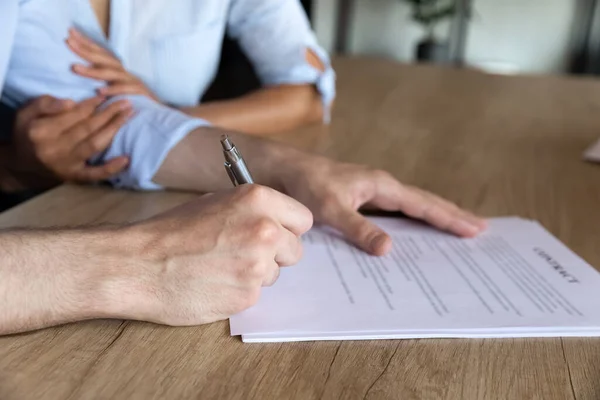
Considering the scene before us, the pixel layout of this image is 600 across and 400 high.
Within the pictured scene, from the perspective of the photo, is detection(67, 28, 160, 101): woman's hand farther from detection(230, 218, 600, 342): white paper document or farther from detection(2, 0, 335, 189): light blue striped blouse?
detection(230, 218, 600, 342): white paper document

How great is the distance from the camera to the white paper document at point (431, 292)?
535mm

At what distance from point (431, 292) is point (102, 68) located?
58cm

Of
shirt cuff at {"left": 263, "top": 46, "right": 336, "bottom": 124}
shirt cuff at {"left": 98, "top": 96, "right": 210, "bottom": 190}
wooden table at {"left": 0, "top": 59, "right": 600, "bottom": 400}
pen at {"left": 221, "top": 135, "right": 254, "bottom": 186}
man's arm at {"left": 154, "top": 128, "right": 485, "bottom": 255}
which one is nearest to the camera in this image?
wooden table at {"left": 0, "top": 59, "right": 600, "bottom": 400}

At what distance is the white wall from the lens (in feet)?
13.3

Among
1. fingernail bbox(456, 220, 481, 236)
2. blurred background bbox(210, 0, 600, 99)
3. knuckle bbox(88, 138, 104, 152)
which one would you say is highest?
knuckle bbox(88, 138, 104, 152)

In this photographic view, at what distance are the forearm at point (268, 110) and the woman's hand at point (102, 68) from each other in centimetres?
13

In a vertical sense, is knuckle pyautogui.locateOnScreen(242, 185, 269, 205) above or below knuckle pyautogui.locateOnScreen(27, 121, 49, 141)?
above

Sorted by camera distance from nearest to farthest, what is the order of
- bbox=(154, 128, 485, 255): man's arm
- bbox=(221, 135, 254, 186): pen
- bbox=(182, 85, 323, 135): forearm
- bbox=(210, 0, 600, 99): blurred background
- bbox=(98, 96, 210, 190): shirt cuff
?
bbox=(221, 135, 254, 186): pen, bbox=(154, 128, 485, 255): man's arm, bbox=(98, 96, 210, 190): shirt cuff, bbox=(182, 85, 323, 135): forearm, bbox=(210, 0, 600, 99): blurred background

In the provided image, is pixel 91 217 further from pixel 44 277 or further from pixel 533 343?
pixel 533 343

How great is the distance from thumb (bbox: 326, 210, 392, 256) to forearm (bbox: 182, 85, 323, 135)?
40 centimetres

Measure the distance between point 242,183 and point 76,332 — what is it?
0.63 feet

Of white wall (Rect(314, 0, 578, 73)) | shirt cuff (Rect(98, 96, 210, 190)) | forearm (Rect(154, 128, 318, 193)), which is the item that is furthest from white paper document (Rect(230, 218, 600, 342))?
white wall (Rect(314, 0, 578, 73))

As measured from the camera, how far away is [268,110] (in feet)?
3.77

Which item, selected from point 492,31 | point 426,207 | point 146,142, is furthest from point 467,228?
point 492,31
